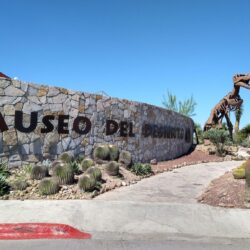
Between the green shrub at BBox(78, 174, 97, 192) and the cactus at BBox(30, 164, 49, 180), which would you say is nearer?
the green shrub at BBox(78, 174, 97, 192)

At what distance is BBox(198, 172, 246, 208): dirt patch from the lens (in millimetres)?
10648

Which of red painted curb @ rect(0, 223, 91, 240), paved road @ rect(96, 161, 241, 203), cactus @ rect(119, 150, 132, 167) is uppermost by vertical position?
cactus @ rect(119, 150, 132, 167)

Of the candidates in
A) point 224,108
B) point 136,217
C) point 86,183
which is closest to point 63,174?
point 86,183

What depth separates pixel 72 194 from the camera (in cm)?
1126

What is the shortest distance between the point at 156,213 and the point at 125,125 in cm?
873

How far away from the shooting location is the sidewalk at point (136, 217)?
27.6 feet

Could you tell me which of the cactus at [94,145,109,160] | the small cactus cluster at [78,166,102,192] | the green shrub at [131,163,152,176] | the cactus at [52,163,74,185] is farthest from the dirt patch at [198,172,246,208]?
the cactus at [94,145,109,160]

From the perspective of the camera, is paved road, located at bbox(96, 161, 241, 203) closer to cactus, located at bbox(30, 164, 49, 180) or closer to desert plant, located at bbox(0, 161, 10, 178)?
cactus, located at bbox(30, 164, 49, 180)

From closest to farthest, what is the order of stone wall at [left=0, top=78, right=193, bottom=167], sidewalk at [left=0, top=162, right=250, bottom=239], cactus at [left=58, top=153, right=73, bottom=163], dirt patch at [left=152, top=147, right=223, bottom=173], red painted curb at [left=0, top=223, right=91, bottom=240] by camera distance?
red painted curb at [left=0, top=223, right=91, bottom=240] < sidewalk at [left=0, top=162, right=250, bottom=239] < stone wall at [left=0, top=78, right=193, bottom=167] < cactus at [left=58, top=153, right=73, bottom=163] < dirt patch at [left=152, top=147, right=223, bottom=173]

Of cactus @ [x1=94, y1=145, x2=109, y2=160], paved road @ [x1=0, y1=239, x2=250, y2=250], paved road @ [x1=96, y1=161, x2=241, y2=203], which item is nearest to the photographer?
paved road @ [x1=0, y1=239, x2=250, y2=250]

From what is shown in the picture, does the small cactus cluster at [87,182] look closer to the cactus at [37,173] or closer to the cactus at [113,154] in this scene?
the cactus at [37,173]

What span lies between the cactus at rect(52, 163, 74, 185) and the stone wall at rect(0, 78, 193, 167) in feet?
7.49

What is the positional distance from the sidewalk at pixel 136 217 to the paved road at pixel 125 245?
420 millimetres

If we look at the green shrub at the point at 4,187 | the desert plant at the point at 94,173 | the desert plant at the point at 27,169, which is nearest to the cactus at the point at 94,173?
the desert plant at the point at 94,173
